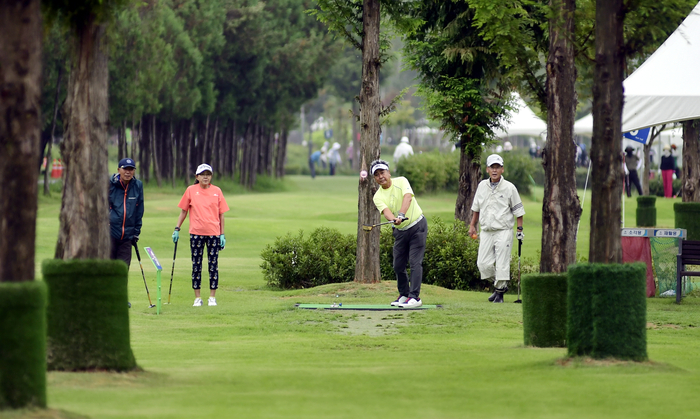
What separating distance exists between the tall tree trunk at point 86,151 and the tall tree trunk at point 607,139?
383 cm

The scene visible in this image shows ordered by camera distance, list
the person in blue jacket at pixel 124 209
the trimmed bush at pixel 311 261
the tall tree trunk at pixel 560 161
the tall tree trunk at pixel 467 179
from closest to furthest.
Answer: the tall tree trunk at pixel 560 161, the person in blue jacket at pixel 124 209, the trimmed bush at pixel 311 261, the tall tree trunk at pixel 467 179

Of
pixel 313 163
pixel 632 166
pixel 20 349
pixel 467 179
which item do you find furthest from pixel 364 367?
pixel 313 163

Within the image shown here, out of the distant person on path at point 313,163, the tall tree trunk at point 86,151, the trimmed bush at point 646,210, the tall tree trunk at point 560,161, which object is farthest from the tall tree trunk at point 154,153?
the tall tree trunk at point 86,151

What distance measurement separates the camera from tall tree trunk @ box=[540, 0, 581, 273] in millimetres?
12234

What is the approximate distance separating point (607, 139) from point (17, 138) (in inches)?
179

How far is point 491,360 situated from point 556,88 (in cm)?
533

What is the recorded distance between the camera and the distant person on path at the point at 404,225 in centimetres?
1299

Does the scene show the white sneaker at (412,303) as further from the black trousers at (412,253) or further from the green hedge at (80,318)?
the green hedge at (80,318)

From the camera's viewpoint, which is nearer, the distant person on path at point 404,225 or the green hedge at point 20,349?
the green hedge at point 20,349

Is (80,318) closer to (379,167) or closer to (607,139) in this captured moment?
(607,139)

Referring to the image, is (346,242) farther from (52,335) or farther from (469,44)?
(52,335)

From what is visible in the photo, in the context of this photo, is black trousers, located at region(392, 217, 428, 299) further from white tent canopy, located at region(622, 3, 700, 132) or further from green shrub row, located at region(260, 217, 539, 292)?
white tent canopy, located at region(622, 3, 700, 132)

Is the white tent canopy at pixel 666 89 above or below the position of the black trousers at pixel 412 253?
above

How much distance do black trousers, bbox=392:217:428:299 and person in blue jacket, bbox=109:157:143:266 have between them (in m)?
3.43
